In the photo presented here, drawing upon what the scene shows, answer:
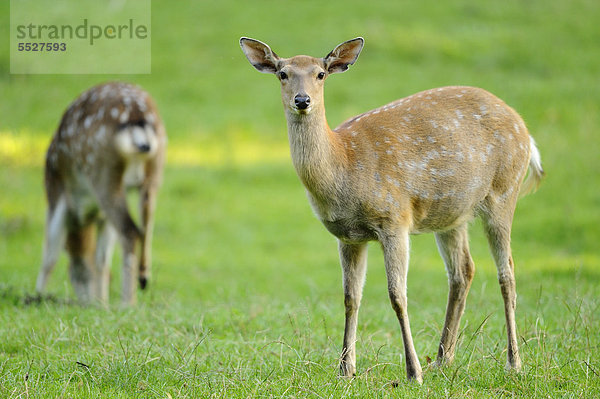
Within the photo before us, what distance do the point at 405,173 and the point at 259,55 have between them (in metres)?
1.34

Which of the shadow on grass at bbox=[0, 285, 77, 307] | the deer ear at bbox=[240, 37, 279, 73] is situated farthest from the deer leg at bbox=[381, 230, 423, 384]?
the shadow on grass at bbox=[0, 285, 77, 307]

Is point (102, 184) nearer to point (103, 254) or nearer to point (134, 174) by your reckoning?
point (134, 174)

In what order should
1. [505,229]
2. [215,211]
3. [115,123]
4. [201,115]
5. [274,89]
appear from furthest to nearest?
[274,89] < [201,115] < [215,211] < [115,123] < [505,229]

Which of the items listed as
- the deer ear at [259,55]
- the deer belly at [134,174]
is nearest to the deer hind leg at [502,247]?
the deer ear at [259,55]

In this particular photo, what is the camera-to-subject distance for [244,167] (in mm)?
15391

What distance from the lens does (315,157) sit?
17.0 ft

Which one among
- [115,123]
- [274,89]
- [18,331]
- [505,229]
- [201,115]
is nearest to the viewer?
[505,229]

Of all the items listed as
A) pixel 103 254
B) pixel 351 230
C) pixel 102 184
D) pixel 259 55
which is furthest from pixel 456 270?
pixel 103 254

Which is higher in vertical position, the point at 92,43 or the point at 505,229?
the point at 92,43

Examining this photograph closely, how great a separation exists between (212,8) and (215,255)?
11.8 metres

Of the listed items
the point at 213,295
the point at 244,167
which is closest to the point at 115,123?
the point at 213,295

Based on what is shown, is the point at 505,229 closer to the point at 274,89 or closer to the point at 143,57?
the point at 274,89

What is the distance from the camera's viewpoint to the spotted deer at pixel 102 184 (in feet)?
28.5

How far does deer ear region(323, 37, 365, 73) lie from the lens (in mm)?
5516
